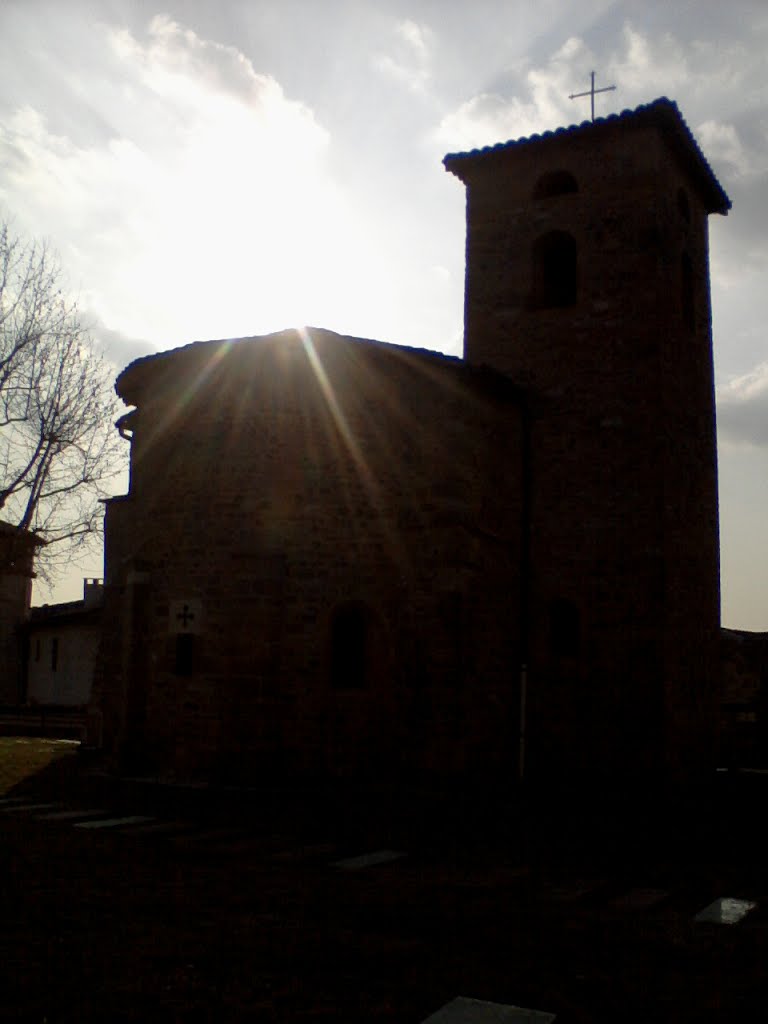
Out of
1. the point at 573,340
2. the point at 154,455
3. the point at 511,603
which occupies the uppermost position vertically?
the point at 573,340

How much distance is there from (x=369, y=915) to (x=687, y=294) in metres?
13.5

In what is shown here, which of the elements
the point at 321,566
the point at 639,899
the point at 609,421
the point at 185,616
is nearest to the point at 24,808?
the point at 185,616

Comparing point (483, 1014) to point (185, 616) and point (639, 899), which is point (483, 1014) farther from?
point (185, 616)

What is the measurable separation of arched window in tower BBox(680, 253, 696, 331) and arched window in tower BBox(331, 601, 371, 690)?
26.6ft

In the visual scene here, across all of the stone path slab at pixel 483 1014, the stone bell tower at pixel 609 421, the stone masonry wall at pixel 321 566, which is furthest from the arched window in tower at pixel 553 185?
the stone path slab at pixel 483 1014

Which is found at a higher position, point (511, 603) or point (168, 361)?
point (168, 361)

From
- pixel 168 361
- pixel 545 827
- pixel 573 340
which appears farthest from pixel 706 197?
pixel 545 827

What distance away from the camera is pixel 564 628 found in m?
15.4

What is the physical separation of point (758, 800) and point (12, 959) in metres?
11.2

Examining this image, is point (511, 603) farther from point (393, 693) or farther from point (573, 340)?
point (573, 340)

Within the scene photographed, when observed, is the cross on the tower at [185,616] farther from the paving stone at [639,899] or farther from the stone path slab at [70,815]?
the paving stone at [639,899]

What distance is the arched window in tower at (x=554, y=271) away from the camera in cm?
1662

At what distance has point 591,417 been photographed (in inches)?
617

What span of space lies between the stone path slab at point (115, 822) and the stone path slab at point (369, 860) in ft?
9.90
